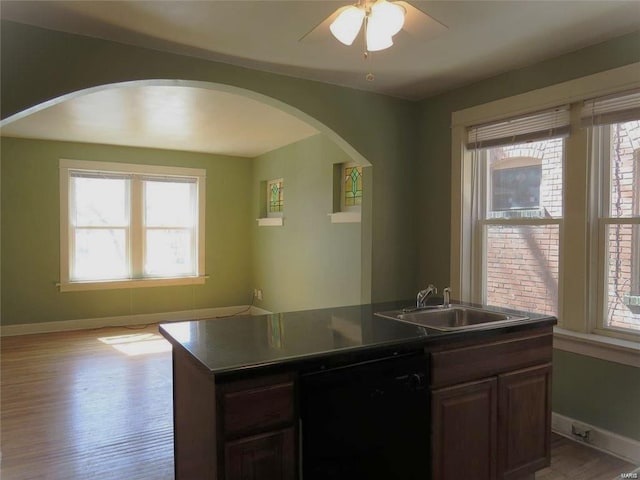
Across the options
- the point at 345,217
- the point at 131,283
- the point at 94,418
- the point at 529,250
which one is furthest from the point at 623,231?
the point at 131,283

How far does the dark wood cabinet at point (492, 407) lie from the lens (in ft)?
6.38

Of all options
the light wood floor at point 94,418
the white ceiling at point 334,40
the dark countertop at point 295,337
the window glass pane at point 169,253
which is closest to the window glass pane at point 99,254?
the window glass pane at point 169,253

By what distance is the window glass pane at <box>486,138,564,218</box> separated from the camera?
280 centimetres

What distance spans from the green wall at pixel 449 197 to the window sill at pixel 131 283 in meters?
3.85

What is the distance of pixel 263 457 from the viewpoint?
150cm

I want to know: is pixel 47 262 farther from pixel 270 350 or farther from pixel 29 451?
pixel 270 350

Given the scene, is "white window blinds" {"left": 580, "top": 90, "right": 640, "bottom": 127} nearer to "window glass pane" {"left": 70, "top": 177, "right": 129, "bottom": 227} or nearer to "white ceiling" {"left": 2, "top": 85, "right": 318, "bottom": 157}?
"white ceiling" {"left": 2, "top": 85, "right": 318, "bottom": 157}

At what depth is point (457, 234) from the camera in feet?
10.9

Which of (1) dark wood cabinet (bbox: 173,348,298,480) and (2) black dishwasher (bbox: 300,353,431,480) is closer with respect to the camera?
(1) dark wood cabinet (bbox: 173,348,298,480)

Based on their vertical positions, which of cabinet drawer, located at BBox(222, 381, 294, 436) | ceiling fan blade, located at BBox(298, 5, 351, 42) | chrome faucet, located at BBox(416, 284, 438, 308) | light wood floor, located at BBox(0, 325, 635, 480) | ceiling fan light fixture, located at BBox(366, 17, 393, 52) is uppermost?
ceiling fan blade, located at BBox(298, 5, 351, 42)

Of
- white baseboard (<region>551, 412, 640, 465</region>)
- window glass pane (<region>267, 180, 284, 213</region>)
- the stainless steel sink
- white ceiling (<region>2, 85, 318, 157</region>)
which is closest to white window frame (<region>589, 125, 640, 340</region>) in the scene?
white baseboard (<region>551, 412, 640, 465</region>)

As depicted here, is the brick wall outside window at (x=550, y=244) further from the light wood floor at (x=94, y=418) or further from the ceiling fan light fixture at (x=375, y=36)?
the ceiling fan light fixture at (x=375, y=36)

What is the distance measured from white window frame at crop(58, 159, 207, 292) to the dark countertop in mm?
4318

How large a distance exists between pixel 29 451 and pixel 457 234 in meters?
3.17
